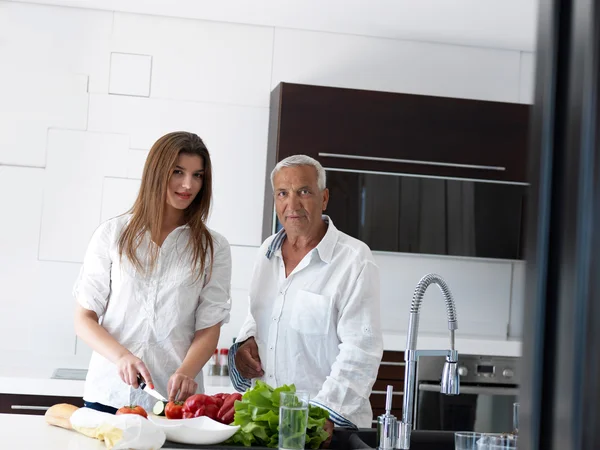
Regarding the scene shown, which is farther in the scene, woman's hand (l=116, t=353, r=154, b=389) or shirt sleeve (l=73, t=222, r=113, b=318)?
shirt sleeve (l=73, t=222, r=113, b=318)

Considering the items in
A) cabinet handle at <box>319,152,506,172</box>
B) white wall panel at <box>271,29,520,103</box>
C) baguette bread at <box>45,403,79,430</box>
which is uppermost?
white wall panel at <box>271,29,520,103</box>

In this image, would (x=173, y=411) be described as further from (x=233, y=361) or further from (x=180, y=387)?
(x=233, y=361)

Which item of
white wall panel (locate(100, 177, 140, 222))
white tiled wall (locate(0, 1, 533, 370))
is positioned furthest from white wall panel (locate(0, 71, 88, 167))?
white wall panel (locate(100, 177, 140, 222))

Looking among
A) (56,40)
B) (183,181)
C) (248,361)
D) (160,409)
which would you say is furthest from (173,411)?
(56,40)

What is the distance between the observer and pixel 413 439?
188 cm

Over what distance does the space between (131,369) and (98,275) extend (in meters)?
0.32

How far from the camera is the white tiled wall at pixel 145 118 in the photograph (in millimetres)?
3918

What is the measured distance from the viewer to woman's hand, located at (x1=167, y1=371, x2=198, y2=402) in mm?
1998

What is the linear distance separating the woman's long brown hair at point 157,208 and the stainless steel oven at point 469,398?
1.78 m

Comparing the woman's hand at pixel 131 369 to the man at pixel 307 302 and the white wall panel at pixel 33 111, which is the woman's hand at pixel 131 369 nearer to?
the man at pixel 307 302

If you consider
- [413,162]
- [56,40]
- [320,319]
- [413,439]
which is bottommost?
[413,439]

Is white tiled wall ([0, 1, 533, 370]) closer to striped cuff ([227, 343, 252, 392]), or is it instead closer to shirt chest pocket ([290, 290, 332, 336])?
striped cuff ([227, 343, 252, 392])

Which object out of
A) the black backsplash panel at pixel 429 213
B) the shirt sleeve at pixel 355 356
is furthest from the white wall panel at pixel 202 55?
the shirt sleeve at pixel 355 356

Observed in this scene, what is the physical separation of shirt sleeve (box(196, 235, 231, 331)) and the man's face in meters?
0.20
